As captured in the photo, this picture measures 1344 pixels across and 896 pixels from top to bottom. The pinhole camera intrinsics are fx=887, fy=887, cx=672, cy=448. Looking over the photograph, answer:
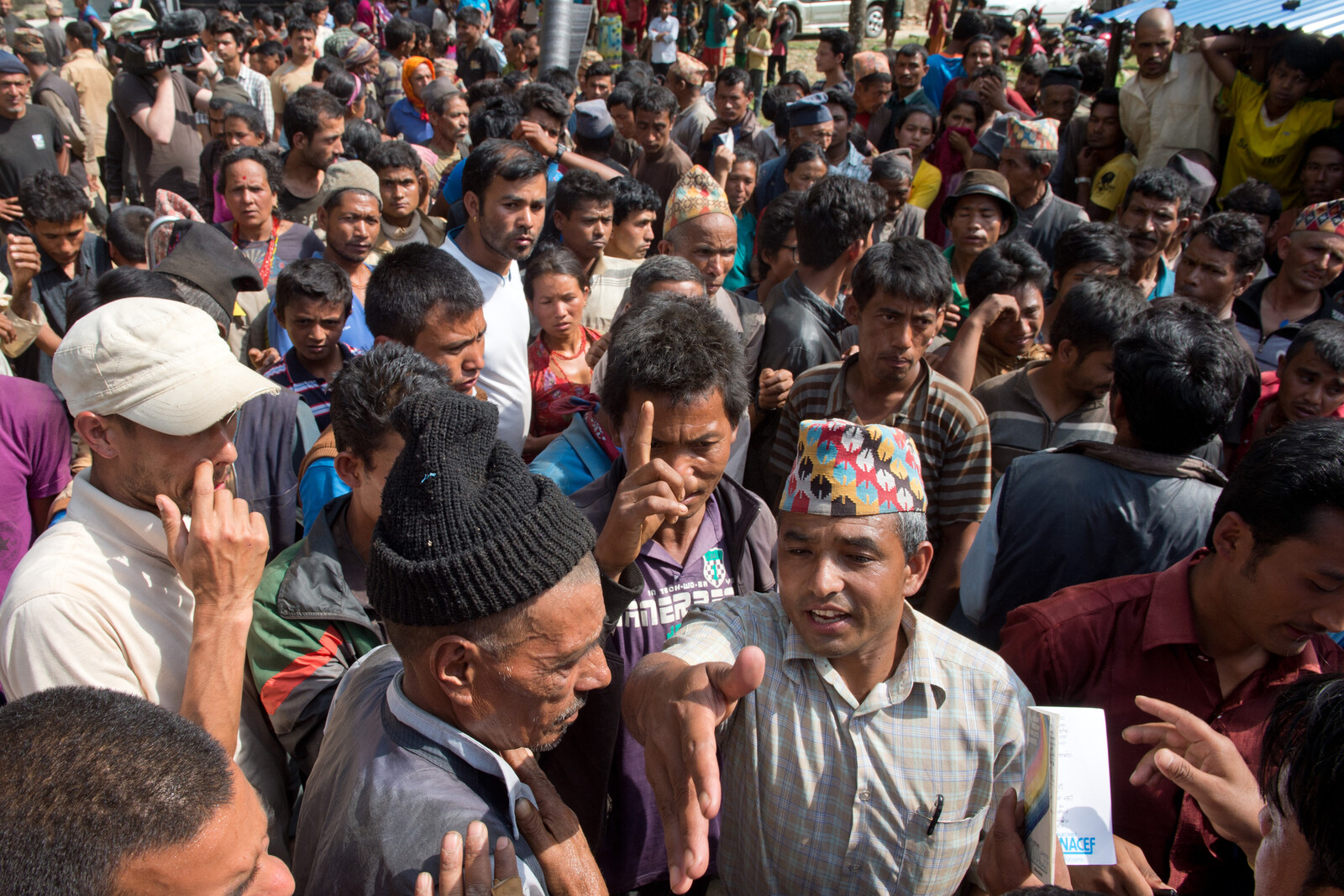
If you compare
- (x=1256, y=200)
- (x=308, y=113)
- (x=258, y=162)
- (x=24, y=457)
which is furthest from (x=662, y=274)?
(x=1256, y=200)

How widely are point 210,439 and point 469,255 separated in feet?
7.51

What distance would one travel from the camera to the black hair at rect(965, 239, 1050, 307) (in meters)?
4.11

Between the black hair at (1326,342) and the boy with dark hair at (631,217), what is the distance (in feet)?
10.9

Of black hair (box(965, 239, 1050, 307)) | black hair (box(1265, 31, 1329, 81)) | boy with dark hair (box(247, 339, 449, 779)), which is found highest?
black hair (box(1265, 31, 1329, 81))

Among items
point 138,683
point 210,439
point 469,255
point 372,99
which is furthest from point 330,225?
point 372,99

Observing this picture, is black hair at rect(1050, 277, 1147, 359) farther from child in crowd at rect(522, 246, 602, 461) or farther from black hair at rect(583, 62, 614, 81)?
black hair at rect(583, 62, 614, 81)

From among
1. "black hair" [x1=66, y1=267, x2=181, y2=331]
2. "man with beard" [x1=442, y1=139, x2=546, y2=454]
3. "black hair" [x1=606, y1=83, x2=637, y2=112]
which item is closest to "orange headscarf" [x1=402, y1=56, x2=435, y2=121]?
"black hair" [x1=606, y1=83, x2=637, y2=112]

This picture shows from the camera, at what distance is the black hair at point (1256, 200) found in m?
5.86

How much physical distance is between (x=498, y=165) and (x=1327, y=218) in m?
4.18

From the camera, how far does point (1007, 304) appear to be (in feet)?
13.0

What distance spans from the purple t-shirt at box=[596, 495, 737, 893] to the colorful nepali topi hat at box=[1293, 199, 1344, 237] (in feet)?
13.2

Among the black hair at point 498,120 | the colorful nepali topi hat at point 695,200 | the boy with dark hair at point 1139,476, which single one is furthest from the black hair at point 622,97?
the boy with dark hair at point 1139,476

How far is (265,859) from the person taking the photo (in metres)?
1.34

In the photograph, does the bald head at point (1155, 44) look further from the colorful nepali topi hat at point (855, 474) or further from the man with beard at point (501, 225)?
the colorful nepali topi hat at point (855, 474)
